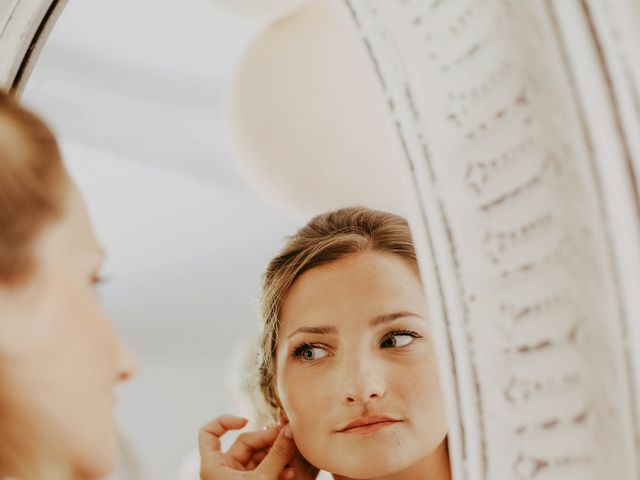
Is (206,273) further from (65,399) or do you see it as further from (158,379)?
(65,399)

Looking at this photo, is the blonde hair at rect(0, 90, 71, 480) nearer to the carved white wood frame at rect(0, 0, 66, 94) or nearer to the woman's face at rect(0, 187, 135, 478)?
the woman's face at rect(0, 187, 135, 478)

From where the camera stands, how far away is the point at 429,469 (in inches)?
16.9

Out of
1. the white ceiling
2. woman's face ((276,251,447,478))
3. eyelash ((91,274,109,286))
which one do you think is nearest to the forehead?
woman's face ((276,251,447,478))

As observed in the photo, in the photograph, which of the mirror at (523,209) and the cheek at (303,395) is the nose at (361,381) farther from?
the mirror at (523,209)

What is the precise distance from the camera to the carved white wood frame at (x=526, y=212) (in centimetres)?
22

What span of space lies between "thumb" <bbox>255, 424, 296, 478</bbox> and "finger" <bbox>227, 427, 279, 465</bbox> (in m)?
0.02

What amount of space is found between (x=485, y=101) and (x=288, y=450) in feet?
0.95

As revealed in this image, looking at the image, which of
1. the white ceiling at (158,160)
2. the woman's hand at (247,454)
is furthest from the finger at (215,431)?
the white ceiling at (158,160)

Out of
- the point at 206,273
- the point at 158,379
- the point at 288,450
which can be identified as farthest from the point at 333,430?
the point at 158,379

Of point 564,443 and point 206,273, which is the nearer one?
point 564,443

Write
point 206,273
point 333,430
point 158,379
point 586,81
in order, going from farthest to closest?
point 158,379 → point 206,273 → point 333,430 → point 586,81

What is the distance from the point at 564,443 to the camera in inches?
9.2

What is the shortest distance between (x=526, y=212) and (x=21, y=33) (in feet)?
0.87

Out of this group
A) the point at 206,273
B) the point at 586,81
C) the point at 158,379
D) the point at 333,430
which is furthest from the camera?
the point at 158,379
